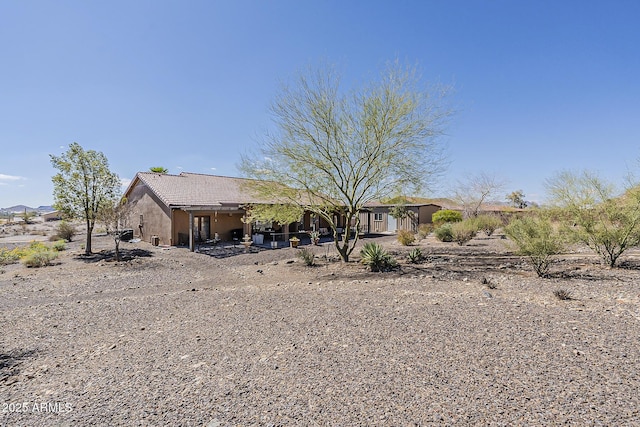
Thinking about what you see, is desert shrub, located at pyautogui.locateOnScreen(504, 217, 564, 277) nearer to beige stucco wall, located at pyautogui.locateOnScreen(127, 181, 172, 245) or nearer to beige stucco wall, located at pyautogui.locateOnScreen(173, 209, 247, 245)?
beige stucco wall, located at pyautogui.locateOnScreen(173, 209, 247, 245)

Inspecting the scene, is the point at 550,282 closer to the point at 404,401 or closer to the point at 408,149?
the point at 408,149

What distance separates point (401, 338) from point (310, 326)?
162cm

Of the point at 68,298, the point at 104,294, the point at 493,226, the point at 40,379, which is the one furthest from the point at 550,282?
the point at 493,226

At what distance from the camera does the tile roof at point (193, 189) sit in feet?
62.7

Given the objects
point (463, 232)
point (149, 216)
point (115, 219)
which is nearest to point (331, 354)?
point (115, 219)

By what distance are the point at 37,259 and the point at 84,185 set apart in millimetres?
4967

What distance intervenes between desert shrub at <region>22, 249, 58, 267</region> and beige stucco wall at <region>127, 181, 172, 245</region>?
506 cm

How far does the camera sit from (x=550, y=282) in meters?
8.26

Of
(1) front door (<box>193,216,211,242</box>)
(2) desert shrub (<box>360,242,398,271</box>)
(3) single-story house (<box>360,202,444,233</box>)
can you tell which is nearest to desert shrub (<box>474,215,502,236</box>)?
(3) single-story house (<box>360,202,444,233</box>)

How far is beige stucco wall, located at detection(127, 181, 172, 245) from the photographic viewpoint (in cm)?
1931

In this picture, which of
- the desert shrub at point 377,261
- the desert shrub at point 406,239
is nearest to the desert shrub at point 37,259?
the desert shrub at point 377,261

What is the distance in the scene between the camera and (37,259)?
12695 millimetres

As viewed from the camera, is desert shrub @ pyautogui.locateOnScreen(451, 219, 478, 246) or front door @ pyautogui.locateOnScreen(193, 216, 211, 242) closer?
desert shrub @ pyautogui.locateOnScreen(451, 219, 478, 246)

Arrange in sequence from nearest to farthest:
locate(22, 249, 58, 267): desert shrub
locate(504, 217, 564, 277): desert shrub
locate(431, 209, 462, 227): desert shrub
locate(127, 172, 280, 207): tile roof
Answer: locate(504, 217, 564, 277): desert shrub, locate(22, 249, 58, 267): desert shrub, locate(127, 172, 280, 207): tile roof, locate(431, 209, 462, 227): desert shrub
